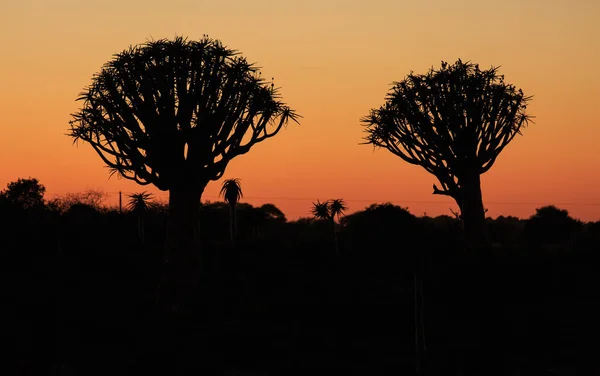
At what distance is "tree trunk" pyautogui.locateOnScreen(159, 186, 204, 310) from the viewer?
88.6ft

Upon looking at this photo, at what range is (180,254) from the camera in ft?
88.7

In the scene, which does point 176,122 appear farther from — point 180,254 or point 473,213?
point 473,213

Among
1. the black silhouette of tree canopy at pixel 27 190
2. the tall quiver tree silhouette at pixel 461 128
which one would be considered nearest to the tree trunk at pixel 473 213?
the tall quiver tree silhouette at pixel 461 128

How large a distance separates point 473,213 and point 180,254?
13.4m

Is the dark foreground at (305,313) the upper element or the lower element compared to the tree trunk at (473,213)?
lower

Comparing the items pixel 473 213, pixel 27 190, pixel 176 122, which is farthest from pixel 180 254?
pixel 27 190

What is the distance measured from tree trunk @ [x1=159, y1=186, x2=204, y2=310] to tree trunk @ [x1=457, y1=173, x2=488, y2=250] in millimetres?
12685

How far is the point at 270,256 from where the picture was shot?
38.5m

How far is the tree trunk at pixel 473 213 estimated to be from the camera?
3566 cm

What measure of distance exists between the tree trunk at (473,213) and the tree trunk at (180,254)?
41.6 feet

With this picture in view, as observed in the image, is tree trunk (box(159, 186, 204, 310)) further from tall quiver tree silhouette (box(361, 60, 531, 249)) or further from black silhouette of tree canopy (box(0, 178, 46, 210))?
black silhouette of tree canopy (box(0, 178, 46, 210))

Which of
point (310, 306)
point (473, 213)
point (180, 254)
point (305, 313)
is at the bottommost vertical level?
point (305, 313)

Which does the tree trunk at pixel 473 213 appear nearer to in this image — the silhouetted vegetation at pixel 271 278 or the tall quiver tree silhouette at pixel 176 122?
the silhouetted vegetation at pixel 271 278

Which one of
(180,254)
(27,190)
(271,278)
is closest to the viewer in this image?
(180,254)
